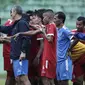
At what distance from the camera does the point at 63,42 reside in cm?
1282

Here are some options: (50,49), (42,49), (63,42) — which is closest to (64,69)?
(63,42)


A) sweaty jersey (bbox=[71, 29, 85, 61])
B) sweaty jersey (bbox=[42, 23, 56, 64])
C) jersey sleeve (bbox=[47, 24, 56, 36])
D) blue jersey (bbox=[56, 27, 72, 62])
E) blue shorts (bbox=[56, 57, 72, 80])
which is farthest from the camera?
sweaty jersey (bbox=[71, 29, 85, 61])

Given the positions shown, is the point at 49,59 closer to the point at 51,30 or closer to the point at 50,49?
the point at 50,49

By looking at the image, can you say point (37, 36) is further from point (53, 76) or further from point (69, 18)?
point (69, 18)

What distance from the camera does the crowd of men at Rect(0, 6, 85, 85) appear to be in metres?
12.0

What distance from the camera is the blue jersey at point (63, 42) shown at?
12766mm

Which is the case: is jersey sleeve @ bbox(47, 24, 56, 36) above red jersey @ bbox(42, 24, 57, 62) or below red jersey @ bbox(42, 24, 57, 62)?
above

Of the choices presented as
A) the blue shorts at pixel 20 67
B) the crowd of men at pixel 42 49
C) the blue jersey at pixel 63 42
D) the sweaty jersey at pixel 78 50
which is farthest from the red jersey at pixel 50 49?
the sweaty jersey at pixel 78 50

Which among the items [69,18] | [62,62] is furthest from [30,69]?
[69,18]

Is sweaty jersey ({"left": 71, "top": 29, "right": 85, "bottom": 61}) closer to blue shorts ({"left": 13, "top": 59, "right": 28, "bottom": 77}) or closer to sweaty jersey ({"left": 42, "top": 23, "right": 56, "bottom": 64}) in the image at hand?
sweaty jersey ({"left": 42, "top": 23, "right": 56, "bottom": 64})

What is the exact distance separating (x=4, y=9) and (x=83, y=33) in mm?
8172

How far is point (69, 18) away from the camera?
20.7 meters

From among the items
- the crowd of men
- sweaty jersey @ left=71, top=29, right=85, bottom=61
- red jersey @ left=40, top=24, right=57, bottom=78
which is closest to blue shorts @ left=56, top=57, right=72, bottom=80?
the crowd of men

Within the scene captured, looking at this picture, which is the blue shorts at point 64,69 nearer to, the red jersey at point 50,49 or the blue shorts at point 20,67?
the red jersey at point 50,49
